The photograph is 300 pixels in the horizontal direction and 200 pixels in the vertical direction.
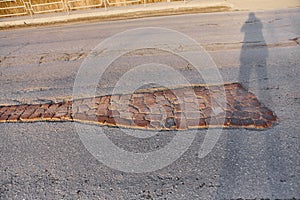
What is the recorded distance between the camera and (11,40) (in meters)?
9.00

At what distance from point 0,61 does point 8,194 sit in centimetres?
541

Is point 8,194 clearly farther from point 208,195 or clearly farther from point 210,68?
point 210,68

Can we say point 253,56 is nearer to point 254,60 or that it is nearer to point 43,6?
point 254,60

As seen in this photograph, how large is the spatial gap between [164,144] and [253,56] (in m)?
3.50

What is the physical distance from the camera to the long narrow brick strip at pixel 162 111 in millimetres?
3088

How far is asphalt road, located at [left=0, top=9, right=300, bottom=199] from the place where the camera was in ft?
7.34

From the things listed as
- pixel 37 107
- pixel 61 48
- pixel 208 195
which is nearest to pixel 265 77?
pixel 208 195

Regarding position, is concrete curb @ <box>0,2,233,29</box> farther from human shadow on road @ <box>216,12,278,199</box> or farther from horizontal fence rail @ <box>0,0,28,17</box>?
human shadow on road @ <box>216,12,278,199</box>

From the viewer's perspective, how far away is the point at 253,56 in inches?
198

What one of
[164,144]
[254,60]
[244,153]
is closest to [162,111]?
[164,144]

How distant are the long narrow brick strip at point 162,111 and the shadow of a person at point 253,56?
454 mm

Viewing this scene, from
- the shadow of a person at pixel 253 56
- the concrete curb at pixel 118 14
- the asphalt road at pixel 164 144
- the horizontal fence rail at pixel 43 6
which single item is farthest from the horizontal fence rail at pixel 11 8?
the shadow of a person at pixel 253 56

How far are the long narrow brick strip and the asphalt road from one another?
0.17 meters

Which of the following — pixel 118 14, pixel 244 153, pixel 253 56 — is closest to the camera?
Result: pixel 244 153
